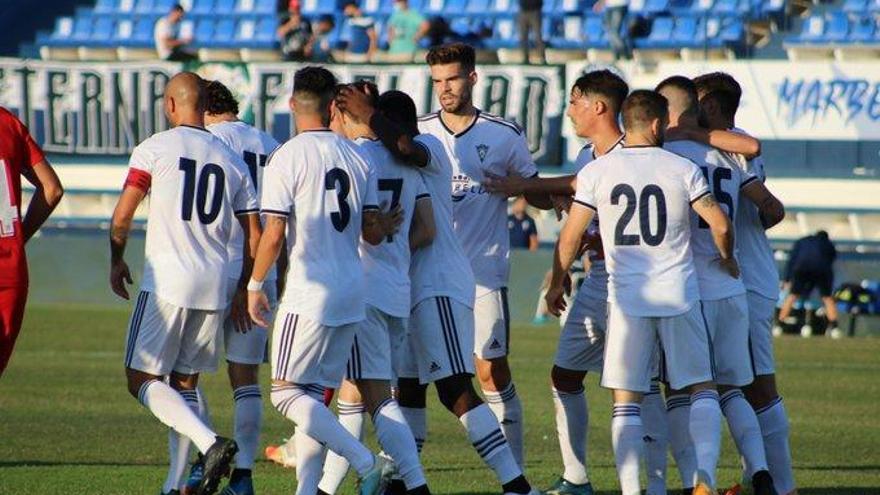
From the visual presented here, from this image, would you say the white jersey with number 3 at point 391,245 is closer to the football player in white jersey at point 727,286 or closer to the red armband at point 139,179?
the red armband at point 139,179

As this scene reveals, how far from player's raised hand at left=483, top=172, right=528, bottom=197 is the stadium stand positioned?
62.7 ft

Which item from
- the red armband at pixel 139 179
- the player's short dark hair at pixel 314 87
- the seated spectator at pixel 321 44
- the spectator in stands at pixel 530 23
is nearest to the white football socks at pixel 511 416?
the player's short dark hair at pixel 314 87

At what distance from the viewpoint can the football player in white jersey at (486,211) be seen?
9.59 meters

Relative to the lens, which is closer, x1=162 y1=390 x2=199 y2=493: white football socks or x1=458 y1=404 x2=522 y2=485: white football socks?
x1=458 y1=404 x2=522 y2=485: white football socks

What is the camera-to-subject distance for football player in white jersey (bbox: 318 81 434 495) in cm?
839

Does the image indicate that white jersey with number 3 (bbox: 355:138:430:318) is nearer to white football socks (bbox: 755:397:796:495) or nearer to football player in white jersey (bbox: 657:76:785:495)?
football player in white jersey (bbox: 657:76:785:495)

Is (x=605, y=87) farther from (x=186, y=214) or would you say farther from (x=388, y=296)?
(x=186, y=214)

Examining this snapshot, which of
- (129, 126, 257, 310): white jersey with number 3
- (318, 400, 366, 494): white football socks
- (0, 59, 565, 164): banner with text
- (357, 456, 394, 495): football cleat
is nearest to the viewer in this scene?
(357, 456, 394, 495): football cleat

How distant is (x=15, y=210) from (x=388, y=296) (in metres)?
1.90

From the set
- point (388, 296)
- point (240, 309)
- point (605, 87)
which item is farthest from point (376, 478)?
point (605, 87)

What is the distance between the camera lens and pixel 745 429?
8.98m

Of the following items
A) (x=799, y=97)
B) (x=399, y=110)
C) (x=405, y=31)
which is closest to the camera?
(x=399, y=110)

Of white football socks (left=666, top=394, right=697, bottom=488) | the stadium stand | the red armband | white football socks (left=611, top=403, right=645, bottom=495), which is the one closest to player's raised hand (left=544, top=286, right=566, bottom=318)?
white football socks (left=611, top=403, right=645, bottom=495)

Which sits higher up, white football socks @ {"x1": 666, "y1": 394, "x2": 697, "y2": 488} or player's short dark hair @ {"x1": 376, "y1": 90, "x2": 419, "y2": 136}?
player's short dark hair @ {"x1": 376, "y1": 90, "x2": 419, "y2": 136}
